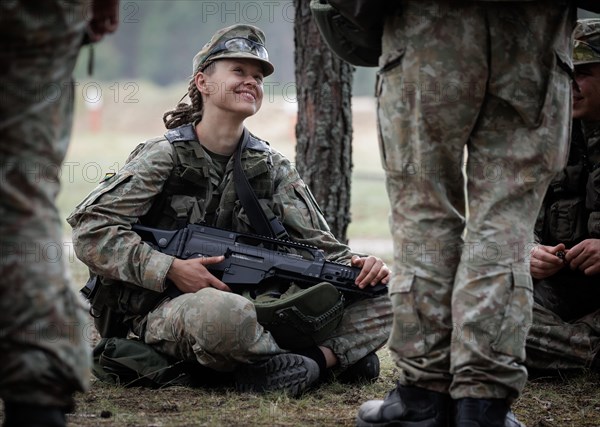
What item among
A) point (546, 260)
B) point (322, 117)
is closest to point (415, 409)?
point (546, 260)

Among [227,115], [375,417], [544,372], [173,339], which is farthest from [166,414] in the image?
[544,372]

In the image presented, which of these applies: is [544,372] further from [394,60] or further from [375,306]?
[394,60]

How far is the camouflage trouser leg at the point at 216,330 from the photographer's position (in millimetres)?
4086

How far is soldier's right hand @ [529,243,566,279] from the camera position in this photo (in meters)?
4.53

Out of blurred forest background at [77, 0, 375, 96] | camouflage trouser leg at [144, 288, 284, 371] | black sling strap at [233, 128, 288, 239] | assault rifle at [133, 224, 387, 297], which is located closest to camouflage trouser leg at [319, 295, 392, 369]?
assault rifle at [133, 224, 387, 297]

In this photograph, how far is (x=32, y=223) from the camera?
235 centimetres

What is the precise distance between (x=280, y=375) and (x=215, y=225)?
0.86 meters

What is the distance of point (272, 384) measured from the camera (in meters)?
4.17

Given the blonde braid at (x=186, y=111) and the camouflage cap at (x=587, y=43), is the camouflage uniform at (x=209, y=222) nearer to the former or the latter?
the blonde braid at (x=186, y=111)

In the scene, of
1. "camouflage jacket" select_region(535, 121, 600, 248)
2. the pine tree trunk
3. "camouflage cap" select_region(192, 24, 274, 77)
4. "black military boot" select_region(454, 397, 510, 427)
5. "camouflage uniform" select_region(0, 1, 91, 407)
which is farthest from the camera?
the pine tree trunk

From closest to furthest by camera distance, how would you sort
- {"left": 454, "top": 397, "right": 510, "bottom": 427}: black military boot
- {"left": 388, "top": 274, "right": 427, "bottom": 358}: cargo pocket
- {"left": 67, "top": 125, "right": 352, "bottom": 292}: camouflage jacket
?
1. {"left": 454, "top": 397, "right": 510, "bottom": 427}: black military boot
2. {"left": 388, "top": 274, "right": 427, "bottom": 358}: cargo pocket
3. {"left": 67, "top": 125, "right": 352, "bottom": 292}: camouflage jacket

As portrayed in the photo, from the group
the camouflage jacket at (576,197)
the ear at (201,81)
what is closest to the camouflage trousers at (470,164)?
the camouflage jacket at (576,197)

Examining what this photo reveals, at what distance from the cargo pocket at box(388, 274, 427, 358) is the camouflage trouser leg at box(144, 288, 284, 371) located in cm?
115

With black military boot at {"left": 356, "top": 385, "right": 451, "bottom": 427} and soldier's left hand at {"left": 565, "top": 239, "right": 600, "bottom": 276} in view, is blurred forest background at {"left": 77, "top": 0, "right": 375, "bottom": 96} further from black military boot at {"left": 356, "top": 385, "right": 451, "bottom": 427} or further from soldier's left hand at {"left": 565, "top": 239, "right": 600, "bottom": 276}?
black military boot at {"left": 356, "top": 385, "right": 451, "bottom": 427}
